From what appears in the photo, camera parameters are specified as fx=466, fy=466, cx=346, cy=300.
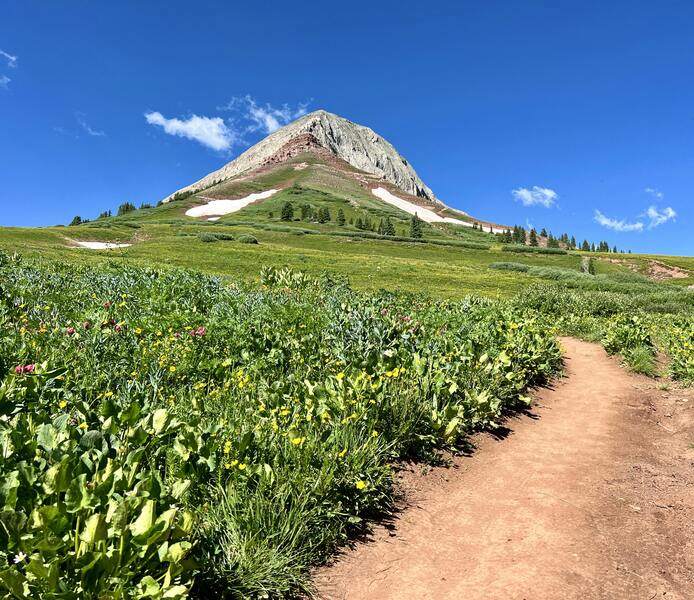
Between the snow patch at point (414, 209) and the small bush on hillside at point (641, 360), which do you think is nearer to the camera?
the small bush on hillside at point (641, 360)

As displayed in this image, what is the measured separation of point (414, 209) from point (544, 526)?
16462 cm

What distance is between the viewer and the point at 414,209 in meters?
164

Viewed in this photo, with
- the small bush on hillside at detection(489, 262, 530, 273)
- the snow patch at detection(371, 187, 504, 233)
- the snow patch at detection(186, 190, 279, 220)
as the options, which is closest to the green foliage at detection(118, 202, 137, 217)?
the snow patch at detection(186, 190, 279, 220)

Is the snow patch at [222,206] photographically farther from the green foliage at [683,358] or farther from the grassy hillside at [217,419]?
the green foliage at [683,358]

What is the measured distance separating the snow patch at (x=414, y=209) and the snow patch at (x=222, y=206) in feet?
144

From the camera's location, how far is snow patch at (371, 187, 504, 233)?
6043 inches

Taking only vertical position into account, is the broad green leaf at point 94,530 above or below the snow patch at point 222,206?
below

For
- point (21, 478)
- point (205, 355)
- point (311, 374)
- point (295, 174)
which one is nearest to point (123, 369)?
point (205, 355)

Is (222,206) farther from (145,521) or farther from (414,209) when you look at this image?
(145,521)

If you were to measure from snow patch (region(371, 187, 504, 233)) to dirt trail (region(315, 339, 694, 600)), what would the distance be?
5666 inches

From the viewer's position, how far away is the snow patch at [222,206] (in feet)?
399

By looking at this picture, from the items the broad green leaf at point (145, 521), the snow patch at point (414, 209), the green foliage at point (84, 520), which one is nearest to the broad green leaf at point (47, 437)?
the green foliage at point (84, 520)

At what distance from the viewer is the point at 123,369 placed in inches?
241

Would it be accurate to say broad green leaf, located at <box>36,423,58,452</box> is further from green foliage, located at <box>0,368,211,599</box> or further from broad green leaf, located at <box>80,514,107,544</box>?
broad green leaf, located at <box>80,514,107,544</box>
